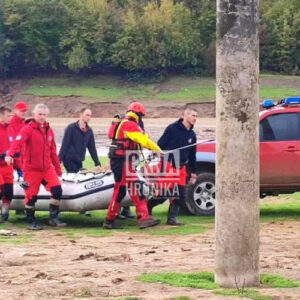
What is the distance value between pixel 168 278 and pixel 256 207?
119 cm

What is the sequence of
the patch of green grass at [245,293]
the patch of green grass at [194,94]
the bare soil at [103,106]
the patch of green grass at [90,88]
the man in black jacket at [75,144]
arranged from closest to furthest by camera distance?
the patch of green grass at [245,293], the man in black jacket at [75,144], the bare soil at [103,106], the patch of green grass at [194,94], the patch of green grass at [90,88]

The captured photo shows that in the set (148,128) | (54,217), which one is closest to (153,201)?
(54,217)

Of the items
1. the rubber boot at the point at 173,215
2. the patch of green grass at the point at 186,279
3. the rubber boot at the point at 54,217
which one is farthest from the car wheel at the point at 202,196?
the patch of green grass at the point at 186,279

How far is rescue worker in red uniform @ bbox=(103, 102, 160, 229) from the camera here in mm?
13211

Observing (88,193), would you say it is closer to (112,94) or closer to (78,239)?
(78,239)

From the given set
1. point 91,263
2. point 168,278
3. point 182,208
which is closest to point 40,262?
point 91,263

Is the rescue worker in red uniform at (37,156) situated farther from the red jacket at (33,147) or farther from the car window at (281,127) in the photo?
the car window at (281,127)

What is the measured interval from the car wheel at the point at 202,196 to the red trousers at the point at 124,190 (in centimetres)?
150

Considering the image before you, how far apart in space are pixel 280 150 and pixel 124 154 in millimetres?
2897

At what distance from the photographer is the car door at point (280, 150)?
14922 millimetres

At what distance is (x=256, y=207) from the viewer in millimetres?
8320

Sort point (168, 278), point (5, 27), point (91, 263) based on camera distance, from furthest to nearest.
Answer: point (5, 27), point (91, 263), point (168, 278)

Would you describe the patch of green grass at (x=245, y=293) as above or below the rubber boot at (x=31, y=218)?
above

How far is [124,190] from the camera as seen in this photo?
44.3ft
